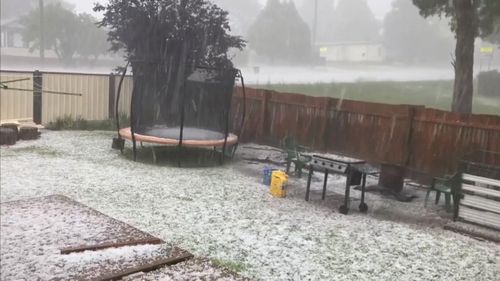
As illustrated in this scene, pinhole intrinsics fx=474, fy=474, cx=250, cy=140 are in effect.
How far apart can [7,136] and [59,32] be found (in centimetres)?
2576

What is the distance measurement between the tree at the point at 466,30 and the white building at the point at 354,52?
145 ft

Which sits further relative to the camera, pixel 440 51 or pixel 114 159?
pixel 440 51

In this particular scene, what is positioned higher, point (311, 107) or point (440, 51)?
point (440, 51)

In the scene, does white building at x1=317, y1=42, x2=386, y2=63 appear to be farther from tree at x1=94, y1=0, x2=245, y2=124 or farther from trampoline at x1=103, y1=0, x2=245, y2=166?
trampoline at x1=103, y1=0, x2=245, y2=166

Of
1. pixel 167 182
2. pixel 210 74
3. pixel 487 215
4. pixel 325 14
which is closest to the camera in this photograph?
pixel 487 215

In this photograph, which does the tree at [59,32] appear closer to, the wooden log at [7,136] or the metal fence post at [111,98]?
the metal fence post at [111,98]

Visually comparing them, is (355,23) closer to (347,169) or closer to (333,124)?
(333,124)

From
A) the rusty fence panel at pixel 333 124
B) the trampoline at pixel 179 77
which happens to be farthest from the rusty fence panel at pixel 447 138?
the trampoline at pixel 179 77

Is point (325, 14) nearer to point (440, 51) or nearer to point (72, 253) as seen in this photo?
point (440, 51)

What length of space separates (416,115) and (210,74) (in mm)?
5058

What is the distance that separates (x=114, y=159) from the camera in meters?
9.65

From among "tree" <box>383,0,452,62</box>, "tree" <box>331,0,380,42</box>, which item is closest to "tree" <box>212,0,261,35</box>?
"tree" <box>331,0,380,42</box>

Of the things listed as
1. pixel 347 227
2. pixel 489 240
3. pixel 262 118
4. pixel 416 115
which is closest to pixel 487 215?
pixel 489 240

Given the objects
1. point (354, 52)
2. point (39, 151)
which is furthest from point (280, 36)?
point (39, 151)
